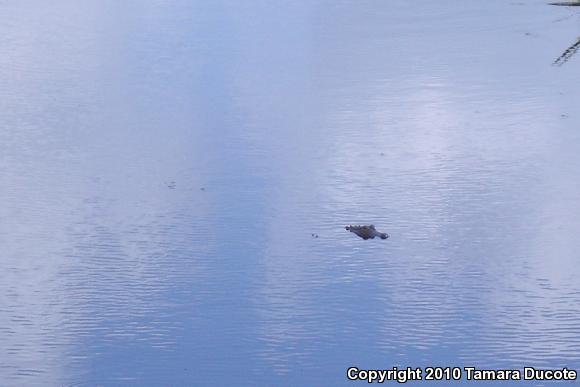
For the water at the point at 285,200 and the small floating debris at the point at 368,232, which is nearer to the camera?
the water at the point at 285,200

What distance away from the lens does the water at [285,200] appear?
3.31 meters

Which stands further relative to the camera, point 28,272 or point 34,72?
point 34,72

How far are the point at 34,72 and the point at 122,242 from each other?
232 centimetres

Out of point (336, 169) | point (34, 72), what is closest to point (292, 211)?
point (336, 169)

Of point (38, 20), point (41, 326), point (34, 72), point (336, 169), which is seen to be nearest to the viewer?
point (41, 326)

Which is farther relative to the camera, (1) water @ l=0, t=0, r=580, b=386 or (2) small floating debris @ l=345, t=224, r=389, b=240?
(2) small floating debris @ l=345, t=224, r=389, b=240

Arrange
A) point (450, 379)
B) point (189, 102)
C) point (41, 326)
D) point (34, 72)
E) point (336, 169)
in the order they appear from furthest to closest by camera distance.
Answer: point (34, 72) < point (189, 102) < point (336, 169) < point (41, 326) < point (450, 379)

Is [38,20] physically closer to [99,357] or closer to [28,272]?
[28,272]

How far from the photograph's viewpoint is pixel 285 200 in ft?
14.1

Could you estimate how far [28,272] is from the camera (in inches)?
148

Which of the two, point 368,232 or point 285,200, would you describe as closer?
point 368,232

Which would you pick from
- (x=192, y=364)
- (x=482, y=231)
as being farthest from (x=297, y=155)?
(x=192, y=364)

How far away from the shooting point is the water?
10.8ft

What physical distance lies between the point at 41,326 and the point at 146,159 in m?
1.44
